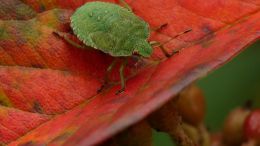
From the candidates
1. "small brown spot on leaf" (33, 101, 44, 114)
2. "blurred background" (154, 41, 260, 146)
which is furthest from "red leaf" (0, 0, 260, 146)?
"blurred background" (154, 41, 260, 146)

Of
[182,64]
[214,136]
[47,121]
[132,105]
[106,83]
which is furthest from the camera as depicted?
[214,136]

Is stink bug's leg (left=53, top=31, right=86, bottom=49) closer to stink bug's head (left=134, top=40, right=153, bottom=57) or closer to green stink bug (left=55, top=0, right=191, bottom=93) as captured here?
green stink bug (left=55, top=0, right=191, bottom=93)

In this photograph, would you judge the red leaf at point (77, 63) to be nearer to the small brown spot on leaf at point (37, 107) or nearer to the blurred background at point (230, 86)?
the small brown spot on leaf at point (37, 107)

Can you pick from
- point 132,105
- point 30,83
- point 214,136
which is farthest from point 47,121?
point 214,136

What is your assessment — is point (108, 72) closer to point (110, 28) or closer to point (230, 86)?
point (110, 28)

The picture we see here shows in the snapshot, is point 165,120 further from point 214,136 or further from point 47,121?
point 214,136

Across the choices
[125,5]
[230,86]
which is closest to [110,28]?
[125,5]
